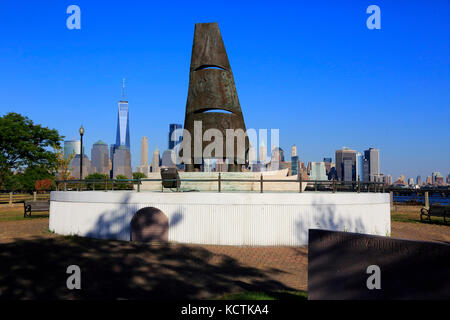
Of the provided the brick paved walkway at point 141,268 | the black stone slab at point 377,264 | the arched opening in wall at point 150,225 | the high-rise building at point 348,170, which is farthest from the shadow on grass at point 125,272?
the high-rise building at point 348,170

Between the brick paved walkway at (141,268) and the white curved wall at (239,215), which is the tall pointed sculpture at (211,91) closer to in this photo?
the white curved wall at (239,215)

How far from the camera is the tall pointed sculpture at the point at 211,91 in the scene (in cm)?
2172

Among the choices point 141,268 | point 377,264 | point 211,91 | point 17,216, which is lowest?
point 17,216

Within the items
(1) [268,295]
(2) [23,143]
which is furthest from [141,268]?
(2) [23,143]

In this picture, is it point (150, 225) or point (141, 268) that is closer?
point (141, 268)

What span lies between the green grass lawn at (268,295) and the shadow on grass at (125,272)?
160 millimetres

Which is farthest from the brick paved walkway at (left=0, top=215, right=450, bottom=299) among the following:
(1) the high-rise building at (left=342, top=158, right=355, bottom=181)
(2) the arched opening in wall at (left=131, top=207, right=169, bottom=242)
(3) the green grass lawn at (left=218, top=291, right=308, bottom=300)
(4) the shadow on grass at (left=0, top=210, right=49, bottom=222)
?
(1) the high-rise building at (left=342, top=158, right=355, bottom=181)

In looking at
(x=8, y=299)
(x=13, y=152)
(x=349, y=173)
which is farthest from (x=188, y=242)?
(x=349, y=173)

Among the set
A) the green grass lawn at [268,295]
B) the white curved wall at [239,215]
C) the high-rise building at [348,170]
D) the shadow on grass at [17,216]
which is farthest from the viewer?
the high-rise building at [348,170]

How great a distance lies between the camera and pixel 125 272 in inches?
401

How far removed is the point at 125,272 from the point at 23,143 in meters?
39.4

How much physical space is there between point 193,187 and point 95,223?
5.13 m

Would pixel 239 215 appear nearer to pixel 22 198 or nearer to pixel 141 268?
pixel 141 268
